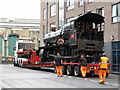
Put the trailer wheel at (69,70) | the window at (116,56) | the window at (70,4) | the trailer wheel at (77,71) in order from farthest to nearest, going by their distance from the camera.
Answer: the window at (70,4), the window at (116,56), the trailer wheel at (69,70), the trailer wheel at (77,71)

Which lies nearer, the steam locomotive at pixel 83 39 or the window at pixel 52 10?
the steam locomotive at pixel 83 39

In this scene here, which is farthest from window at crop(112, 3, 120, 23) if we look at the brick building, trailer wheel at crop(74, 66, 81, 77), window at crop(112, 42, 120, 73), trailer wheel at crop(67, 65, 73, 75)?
trailer wheel at crop(74, 66, 81, 77)

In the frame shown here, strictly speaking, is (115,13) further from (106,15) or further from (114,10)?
(106,15)

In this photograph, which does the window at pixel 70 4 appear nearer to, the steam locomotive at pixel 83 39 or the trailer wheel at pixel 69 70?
the steam locomotive at pixel 83 39

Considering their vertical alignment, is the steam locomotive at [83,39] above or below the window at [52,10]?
below

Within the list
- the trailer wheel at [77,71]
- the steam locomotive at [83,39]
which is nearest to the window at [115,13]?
the steam locomotive at [83,39]

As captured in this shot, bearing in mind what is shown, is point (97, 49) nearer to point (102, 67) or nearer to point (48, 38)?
point (102, 67)

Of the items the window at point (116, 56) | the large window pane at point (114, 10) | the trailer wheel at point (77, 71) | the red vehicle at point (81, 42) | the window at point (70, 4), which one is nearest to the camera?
the trailer wheel at point (77, 71)

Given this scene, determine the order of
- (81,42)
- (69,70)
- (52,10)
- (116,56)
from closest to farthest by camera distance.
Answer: (81,42), (69,70), (116,56), (52,10)

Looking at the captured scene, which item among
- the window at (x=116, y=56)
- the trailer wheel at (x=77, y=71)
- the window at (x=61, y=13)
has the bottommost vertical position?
the trailer wheel at (x=77, y=71)

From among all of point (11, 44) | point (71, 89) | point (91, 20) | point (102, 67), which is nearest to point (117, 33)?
point (91, 20)

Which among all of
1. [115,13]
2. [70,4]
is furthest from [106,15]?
[70,4]

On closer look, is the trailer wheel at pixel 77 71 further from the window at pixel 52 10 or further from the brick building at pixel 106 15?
the window at pixel 52 10

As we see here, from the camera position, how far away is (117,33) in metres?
21.5
